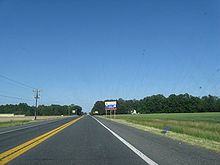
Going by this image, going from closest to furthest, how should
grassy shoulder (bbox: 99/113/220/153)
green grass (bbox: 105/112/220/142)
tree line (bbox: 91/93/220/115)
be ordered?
grassy shoulder (bbox: 99/113/220/153) → green grass (bbox: 105/112/220/142) → tree line (bbox: 91/93/220/115)

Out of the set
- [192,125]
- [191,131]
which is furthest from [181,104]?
[191,131]

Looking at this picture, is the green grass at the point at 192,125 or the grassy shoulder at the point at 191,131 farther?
the green grass at the point at 192,125

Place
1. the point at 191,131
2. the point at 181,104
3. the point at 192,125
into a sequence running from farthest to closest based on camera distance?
the point at 181,104
the point at 192,125
the point at 191,131

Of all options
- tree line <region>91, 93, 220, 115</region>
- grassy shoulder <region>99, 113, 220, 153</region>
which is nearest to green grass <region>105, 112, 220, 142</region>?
grassy shoulder <region>99, 113, 220, 153</region>

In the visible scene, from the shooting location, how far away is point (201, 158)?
5301 millimetres

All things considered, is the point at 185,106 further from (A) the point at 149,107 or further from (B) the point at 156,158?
(B) the point at 156,158

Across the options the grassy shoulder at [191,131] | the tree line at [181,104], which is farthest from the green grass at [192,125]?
the tree line at [181,104]

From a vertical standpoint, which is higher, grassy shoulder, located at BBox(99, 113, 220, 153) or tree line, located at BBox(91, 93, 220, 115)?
tree line, located at BBox(91, 93, 220, 115)

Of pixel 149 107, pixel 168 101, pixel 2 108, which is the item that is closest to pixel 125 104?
pixel 149 107

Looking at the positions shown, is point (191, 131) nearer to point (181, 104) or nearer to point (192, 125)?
point (192, 125)

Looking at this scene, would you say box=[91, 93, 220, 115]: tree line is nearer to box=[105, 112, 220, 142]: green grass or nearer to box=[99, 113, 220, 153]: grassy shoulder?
box=[105, 112, 220, 142]: green grass

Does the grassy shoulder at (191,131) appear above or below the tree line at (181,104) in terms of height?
below

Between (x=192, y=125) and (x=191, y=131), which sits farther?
(x=192, y=125)

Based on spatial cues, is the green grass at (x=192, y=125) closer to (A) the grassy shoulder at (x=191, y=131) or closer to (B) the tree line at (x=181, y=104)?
(A) the grassy shoulder at (x=191, y=131)
